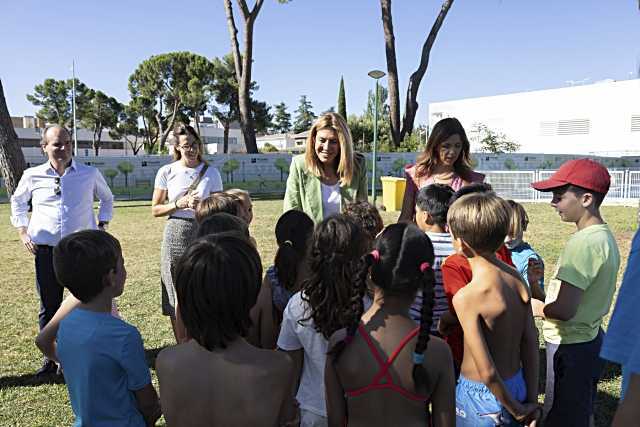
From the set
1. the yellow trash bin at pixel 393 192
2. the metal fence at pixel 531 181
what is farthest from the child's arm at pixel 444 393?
the metal fence at pixel 531 181

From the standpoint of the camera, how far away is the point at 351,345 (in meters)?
1.69

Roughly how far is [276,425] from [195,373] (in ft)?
1.11

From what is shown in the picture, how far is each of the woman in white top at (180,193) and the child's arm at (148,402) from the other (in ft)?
5.77

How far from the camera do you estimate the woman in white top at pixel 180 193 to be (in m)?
3.87


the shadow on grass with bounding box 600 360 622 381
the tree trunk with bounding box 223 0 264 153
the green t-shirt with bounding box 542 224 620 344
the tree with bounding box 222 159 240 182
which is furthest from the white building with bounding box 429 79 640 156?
the green t-shirt with bounding box 542 224 620 344

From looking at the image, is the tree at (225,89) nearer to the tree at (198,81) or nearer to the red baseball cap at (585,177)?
the tree at (198,81)

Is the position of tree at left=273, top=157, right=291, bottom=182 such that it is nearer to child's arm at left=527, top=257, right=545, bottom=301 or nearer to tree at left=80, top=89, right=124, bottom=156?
child's arm at left=527, top=257, right=545, bottom=301

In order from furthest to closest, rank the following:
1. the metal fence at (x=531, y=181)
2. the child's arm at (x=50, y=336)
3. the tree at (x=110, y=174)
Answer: the tree at (x=110, y=174) → the metal fence at (x=531, y=181) → the child's arm at (x=50, y=336)

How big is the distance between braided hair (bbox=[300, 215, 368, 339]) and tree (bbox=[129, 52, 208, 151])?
140 feet

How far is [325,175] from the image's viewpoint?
3426 millimetres

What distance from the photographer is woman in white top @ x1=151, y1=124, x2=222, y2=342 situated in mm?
3869

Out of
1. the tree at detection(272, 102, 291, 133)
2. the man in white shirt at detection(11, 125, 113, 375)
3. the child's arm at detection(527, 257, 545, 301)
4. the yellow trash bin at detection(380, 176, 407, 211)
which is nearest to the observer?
the child's arm at detection(527, 257, 545, 301)

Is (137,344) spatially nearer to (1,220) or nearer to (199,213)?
(199,213)

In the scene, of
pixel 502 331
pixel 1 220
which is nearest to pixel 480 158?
pixel 1 220
